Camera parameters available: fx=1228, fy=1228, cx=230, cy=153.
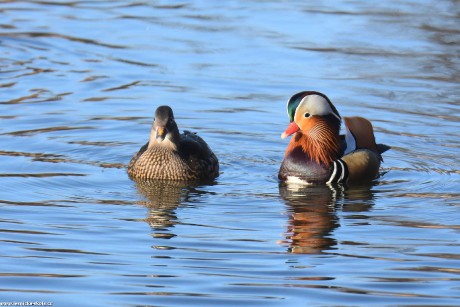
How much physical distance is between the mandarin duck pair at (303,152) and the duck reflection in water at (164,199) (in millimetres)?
152

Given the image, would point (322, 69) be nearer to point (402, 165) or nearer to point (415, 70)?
point (415, 70)

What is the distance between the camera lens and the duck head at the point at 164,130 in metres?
13.2

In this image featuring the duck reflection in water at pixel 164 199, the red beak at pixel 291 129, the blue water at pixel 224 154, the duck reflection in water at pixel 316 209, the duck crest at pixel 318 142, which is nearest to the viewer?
the blue water at pixel 224 154

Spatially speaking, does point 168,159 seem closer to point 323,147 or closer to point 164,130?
point 164,130

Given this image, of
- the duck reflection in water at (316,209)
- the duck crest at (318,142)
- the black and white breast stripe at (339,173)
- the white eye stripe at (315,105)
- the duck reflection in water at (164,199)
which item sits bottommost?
the duck reflection in water at (164,199)

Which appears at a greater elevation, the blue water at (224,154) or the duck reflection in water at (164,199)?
the blue water at (224,154)

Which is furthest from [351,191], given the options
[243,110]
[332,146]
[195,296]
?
[195,296]

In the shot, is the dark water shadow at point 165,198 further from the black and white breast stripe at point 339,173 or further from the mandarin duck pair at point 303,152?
the black and white breast stripe at point 339,173

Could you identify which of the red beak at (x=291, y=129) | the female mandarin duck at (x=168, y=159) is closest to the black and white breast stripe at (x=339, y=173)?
the red beak at (x=291, y=129)

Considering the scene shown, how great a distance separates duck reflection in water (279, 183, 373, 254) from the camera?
1043 centimetres

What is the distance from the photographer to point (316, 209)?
11961 mm

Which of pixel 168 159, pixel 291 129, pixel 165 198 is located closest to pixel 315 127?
pixel 291 129

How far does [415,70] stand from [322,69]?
1438 millimetres

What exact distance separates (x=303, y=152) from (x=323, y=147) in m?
0.24
